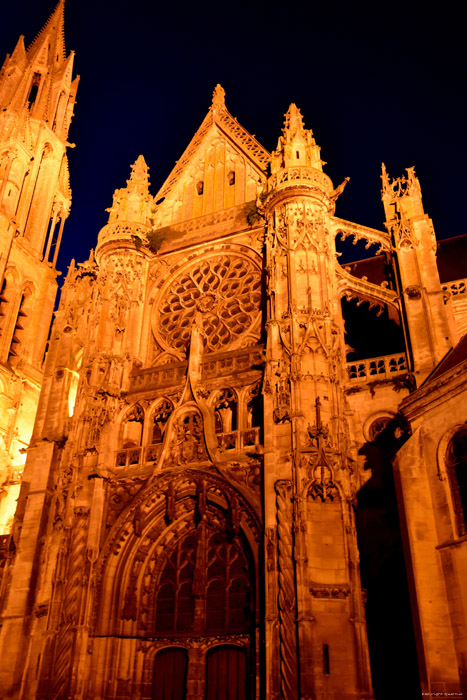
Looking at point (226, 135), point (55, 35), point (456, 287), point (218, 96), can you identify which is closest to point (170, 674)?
point (456, 287)

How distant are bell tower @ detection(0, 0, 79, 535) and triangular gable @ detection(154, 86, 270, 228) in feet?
29.7

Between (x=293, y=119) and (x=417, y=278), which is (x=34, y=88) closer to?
(x=293, y=119)

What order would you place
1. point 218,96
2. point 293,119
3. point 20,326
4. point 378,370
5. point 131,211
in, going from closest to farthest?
1. point 378,370
2. point 293,119
3. point 131,211
4. point 218,96
5. point 20,326

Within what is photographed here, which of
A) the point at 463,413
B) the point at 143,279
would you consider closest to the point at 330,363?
the point at 463,413

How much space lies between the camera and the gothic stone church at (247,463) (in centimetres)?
1280

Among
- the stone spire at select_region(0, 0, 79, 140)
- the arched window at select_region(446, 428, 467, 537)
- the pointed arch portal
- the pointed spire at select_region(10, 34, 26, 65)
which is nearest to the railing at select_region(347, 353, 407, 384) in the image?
the arched window at select_region(446, 428, 467, 537)

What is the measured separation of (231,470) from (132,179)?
486 inches

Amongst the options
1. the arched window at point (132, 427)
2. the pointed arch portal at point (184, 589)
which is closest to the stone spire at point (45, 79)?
the arched window at point (132, 427)

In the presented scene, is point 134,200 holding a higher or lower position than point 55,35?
lower

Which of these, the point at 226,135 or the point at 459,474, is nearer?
the point at 459,474

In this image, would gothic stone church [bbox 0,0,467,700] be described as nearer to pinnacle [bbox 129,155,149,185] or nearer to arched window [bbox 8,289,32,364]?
pinnacle [bbox 129,155,149,185]

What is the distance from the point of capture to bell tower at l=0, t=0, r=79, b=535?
83.6ft

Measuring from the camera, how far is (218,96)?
83.9 feet

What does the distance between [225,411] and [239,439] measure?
1.46 meters
